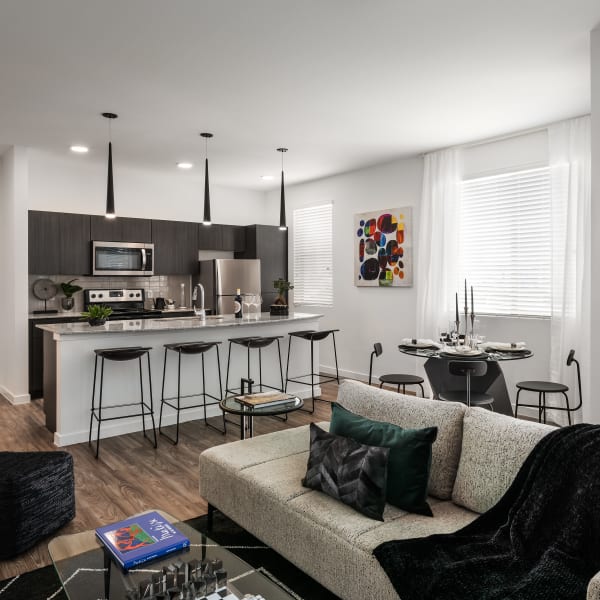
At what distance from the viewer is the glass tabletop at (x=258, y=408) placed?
3047 mm

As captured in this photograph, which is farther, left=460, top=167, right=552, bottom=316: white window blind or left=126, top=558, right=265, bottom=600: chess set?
left=460, top=167, right=552, bottom=316: white window blind

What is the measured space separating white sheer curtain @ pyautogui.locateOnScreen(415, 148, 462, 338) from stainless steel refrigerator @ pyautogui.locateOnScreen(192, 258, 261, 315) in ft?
8.44

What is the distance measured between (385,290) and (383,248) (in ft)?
1.78

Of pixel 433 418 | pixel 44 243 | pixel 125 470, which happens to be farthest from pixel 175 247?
pixel 433 418

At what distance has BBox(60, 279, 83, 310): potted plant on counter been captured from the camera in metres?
6.45

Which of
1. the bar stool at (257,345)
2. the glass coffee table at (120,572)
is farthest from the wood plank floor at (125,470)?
the glass coffee table at (120,572)

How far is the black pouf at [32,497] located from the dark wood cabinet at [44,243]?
3719 mm

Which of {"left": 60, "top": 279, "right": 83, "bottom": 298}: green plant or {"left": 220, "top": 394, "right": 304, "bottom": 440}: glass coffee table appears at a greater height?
{"left": 60, "top": 279, "right": 83, "bottom": 298}: green plant

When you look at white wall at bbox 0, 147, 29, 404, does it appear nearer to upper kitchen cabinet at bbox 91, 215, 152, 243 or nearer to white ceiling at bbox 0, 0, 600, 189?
white ceiling at bbox 0, 0, 600, 189

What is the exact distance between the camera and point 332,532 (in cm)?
206

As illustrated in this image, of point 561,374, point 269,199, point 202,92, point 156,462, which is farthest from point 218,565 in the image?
point 269,199

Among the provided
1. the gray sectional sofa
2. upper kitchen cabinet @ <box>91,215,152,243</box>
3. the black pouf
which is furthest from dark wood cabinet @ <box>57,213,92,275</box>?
the gray sectional sofa

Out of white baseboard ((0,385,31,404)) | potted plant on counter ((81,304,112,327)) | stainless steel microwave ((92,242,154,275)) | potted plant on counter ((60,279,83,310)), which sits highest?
stainless steel microwave ((92,242,154,275))

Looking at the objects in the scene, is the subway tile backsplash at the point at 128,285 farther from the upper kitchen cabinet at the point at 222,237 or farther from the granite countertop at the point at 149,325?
the granite countertop at the point at 149,325
